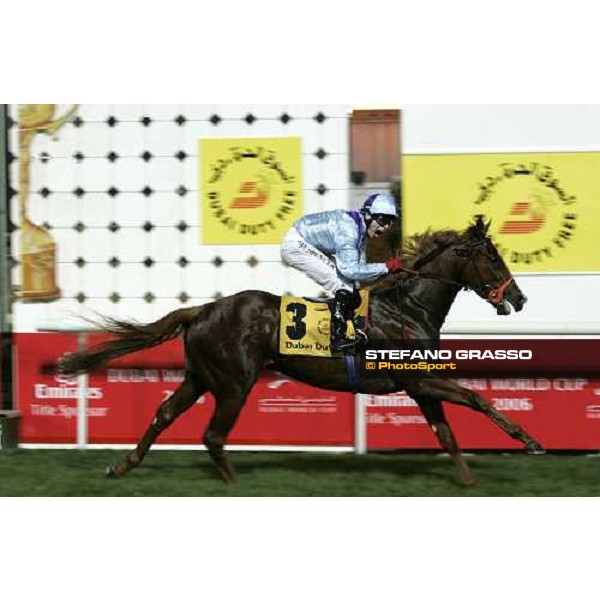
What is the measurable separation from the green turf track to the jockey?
100cm

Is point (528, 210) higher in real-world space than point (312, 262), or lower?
higher

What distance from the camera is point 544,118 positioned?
7.96m

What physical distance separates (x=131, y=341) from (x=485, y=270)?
254 cm

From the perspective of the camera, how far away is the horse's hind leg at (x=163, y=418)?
23.3 feet

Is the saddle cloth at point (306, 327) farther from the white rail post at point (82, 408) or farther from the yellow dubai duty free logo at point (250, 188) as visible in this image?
the white rail post at point (82, 408)

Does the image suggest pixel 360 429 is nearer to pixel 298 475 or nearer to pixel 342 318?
pixel 298 475

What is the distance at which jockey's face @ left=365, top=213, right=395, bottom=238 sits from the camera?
707 cm

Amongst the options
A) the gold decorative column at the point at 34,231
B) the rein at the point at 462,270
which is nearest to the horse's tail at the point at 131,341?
the gold decorative column at the point at 34,231

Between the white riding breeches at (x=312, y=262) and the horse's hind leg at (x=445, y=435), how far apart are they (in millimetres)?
970

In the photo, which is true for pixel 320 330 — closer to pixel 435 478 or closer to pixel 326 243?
pixel 326 243

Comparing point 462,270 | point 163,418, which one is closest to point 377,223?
point 462,270

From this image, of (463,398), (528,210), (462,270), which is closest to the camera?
(463,398)

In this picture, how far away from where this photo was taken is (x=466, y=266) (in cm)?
720

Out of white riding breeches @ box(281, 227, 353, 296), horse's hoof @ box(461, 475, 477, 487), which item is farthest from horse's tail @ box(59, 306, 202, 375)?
horse's hoof @ box(461, 475, 477, 487)
